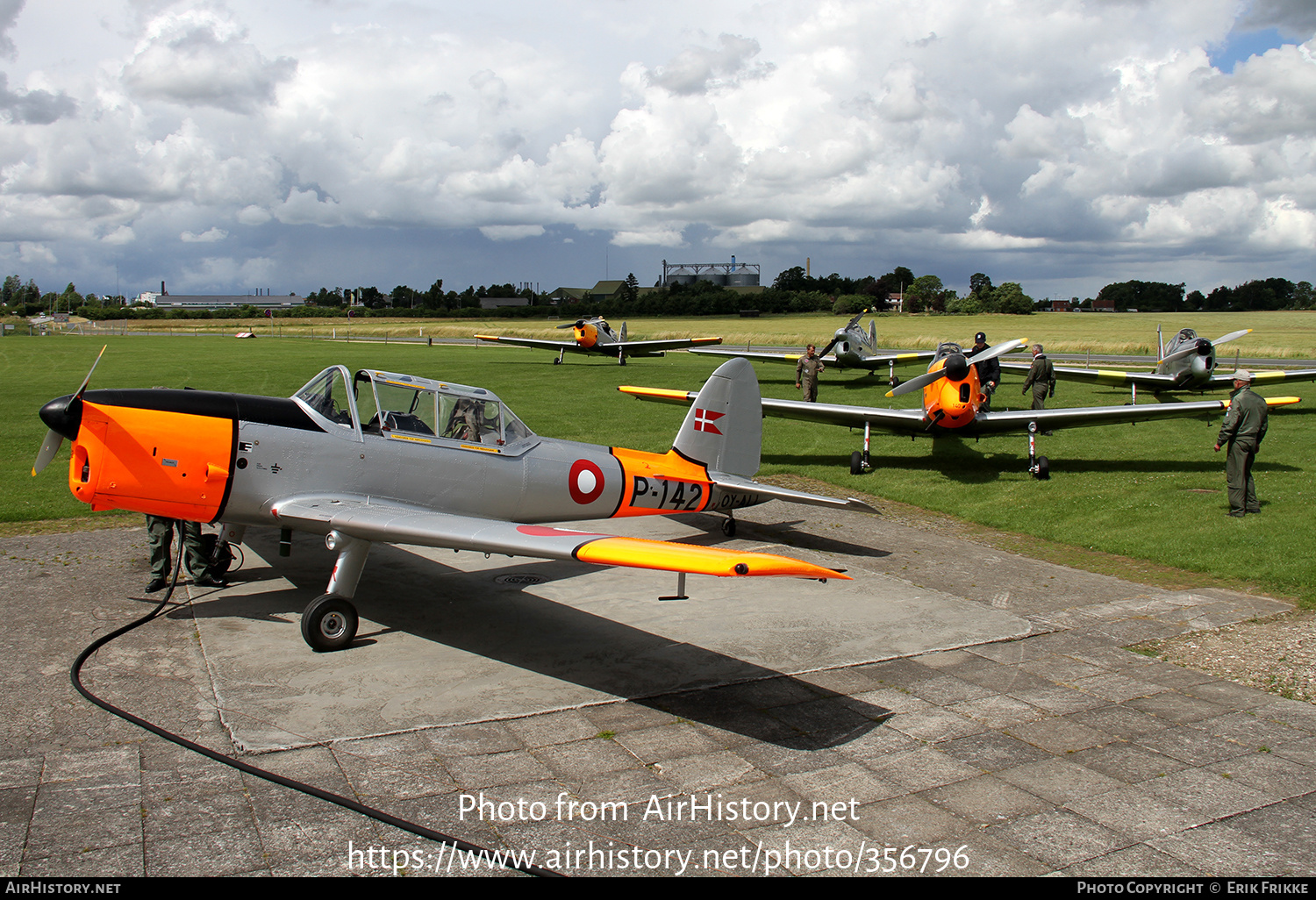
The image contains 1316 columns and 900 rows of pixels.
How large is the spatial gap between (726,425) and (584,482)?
7.87ft

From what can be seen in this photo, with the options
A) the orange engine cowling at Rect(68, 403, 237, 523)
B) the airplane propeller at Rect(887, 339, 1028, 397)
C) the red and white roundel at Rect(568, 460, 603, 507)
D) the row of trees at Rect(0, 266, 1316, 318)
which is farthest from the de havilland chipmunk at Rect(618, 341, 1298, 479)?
the row of trees at Rect(0, 266, 1316, 318)

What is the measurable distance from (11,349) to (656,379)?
4296cm

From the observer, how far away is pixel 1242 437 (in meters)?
10.8

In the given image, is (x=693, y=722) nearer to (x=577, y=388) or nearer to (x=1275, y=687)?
(x=1275, y=687)

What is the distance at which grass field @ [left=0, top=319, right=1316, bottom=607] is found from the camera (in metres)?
10.2

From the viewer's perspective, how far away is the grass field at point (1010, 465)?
10.2 metres

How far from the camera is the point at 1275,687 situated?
6016mm

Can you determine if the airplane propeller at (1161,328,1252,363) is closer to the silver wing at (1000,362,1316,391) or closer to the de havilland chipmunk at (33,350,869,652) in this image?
the silver wing at (1000,362,1316,391)

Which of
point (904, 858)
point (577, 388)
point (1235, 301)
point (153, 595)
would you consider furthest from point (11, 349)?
point (1235, 301)

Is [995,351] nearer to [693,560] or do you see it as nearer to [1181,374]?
[693,560]

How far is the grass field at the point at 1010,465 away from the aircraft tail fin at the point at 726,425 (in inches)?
98.6

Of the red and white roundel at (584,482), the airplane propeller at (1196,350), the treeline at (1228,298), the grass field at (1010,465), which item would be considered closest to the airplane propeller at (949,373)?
the grass field at (1010,465)

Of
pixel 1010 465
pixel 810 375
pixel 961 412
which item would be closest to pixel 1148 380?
pixel 810 375

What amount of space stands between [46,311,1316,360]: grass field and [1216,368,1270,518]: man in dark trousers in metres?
42.8
